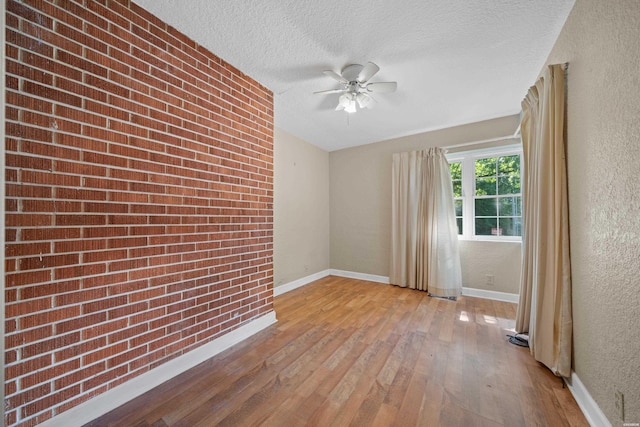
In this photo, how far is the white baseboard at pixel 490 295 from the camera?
3070 mm

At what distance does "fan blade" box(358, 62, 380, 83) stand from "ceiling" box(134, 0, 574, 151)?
11cm

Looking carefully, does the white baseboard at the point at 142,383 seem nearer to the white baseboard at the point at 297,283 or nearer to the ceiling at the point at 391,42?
the white baseboard at the point at 297,283

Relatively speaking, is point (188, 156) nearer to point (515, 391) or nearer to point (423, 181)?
point (515, 391)

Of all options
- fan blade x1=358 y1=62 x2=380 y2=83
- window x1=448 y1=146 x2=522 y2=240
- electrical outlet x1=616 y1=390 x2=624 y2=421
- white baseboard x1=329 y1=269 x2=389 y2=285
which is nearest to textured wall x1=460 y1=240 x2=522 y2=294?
window x1=448 y1=146 x2=522 y2=240

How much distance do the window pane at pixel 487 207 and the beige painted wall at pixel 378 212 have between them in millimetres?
437

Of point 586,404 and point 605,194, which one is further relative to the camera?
point 586,404

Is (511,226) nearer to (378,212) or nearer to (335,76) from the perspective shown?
(378,212)

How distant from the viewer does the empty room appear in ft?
3.66

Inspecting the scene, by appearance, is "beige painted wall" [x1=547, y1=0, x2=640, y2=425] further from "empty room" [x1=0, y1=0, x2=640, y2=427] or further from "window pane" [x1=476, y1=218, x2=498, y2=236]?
"window pane" [x1=476, y1=218, x2=498, y2=236]

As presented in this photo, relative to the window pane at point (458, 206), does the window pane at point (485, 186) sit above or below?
above

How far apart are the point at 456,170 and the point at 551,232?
2.12 meters

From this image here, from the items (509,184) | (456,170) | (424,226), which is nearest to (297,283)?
(424,226)

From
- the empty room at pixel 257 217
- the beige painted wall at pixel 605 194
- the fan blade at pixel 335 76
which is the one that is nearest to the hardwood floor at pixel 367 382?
the empty room at pixel 257 217

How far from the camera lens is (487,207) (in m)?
3.33
